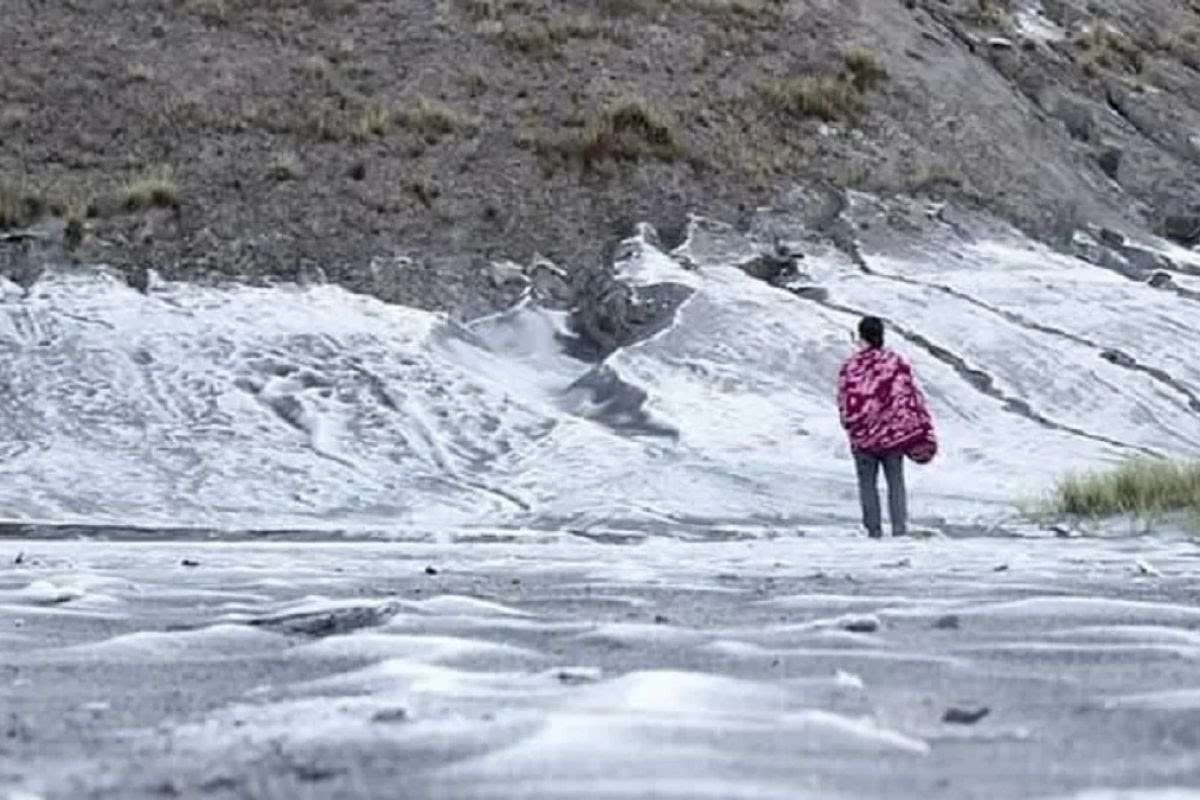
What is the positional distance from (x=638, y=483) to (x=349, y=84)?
37.3 ft

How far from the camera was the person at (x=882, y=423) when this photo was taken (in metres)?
14.5

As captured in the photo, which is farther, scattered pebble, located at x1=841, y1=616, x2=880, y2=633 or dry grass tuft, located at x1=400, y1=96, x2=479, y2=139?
dry grass tuft, located at x1=400, y1=96, x2=479, y2=139

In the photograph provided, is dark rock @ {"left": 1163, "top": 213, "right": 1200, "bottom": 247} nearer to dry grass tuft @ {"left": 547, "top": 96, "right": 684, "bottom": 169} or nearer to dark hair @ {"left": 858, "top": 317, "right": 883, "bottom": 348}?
dry grass tuft @ {"left": 547, "top": 96, "right": 684, "bottom": 169}

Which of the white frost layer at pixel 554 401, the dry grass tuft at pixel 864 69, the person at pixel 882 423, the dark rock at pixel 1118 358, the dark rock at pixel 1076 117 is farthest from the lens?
the dark rock at pixel 1076 117

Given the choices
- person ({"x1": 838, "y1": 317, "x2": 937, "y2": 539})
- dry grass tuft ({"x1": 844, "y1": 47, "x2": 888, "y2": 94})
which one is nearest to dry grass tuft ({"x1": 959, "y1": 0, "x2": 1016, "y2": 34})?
dry grass tuft ({"x1": 844, "y1": 47, "x2": 888, "y2": 94})

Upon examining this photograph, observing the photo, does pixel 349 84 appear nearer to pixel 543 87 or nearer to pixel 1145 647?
pixel 543 87

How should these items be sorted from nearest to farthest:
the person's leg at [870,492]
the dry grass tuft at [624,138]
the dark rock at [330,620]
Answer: the dark rock at [330,620]
the person's leg at [870,492]
the dry grass tuft at [624,138]

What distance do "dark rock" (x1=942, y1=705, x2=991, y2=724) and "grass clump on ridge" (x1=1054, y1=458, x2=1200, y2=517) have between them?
827 cm

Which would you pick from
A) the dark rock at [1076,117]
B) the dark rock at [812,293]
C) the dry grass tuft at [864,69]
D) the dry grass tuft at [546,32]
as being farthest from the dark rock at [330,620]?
the dark rock at [1076,117]

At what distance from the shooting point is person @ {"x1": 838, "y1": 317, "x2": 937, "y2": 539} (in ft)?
47.6

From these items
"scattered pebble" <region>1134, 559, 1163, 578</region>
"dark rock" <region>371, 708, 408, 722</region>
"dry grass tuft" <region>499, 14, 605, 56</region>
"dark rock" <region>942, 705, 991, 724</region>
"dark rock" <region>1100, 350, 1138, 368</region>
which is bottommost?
"dark rock" <region>1100, 350, 1138, 368</region>

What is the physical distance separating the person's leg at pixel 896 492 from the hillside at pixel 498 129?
9.22 m

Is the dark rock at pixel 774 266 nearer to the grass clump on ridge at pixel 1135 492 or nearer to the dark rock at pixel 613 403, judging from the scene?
the dark rock at pixel 613 403

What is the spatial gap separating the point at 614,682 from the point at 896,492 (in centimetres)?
970
